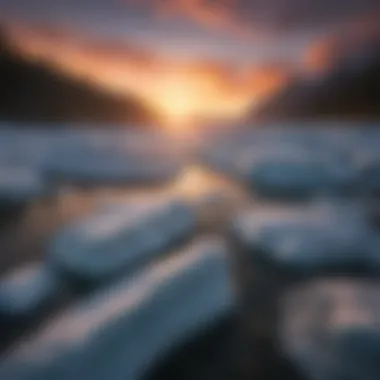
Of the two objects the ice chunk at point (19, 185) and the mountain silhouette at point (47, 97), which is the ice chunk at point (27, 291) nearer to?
the ice chunk at point (19, 185)

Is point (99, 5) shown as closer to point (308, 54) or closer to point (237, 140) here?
point (308, 54)

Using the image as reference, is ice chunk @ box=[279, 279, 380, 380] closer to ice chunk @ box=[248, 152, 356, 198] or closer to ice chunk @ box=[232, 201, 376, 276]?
ice chunk @ box=[232, 201, 376, 276]

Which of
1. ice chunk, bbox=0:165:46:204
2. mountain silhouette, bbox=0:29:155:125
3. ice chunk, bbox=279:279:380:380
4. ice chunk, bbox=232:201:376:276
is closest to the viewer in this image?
ice chunk, bbox=279:279:380:380

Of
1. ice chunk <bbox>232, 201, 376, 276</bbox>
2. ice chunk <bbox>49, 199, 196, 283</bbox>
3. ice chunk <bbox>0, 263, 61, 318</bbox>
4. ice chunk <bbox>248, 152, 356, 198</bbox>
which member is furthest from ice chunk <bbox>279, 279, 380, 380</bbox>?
ice chunk <bbox>248, 152, 356, 198</bbox>

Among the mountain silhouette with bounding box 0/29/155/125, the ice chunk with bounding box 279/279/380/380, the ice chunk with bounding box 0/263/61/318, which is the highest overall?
the mountain silhouette with bounding box 0/29/155/125

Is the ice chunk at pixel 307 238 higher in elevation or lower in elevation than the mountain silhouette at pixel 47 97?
lower

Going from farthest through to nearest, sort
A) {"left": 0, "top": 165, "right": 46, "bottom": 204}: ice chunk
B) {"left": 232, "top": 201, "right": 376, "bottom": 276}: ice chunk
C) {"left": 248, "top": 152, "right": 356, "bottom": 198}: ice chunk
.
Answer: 1. {"left": 248, "top": 152, "right": 356, "bottom": 198}: ice chunk
2. {"left": 0, "top": 165, "right": 46, "bottom": 204}: ice chunk
3. {"left": 232, "top": 201, "right": 376, "bottom": 276}: ice chunk

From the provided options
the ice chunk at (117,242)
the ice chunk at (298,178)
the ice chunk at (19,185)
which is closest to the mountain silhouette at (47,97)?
the ice chunk at (19,185)

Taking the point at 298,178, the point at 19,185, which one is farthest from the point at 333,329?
the point at 19,185
